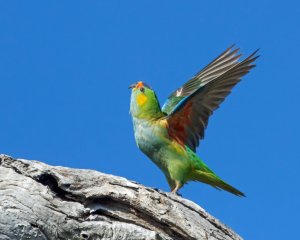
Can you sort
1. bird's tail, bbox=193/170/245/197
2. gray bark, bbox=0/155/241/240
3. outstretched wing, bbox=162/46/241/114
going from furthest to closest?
outstretched wing, bbox=162/46/241/114, bird's tail, bbox=193/170/245/197, gray bark, bbox=0/155/241/240

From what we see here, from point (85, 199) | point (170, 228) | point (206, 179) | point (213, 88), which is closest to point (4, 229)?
point (85, 199)

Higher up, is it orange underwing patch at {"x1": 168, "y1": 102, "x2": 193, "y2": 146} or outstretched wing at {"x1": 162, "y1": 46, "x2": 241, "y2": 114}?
outstretched wing at {"x1": 162, "y1": 46, "x2": 241, "y2": 114}

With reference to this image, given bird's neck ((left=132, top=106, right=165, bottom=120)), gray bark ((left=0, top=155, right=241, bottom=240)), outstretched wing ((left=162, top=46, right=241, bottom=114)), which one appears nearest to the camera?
gray bark ((left=0, top=155, right=241, bottom=240))

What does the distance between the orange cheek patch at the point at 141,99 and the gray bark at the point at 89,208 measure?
2.50 meters

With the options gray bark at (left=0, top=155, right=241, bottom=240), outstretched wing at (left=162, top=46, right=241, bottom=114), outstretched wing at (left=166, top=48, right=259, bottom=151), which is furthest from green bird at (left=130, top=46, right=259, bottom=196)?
gray bark at (left=0, top=155, right=241, bottom=240)

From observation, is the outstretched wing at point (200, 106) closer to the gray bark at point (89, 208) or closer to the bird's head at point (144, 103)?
the bird's head at point (144, 103)

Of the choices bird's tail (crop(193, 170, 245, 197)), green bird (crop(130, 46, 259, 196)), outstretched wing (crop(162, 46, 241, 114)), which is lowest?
bird's tail (crop(193, 170, 245, 197))

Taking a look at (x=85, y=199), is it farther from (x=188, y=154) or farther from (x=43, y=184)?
(x=188, y=154)

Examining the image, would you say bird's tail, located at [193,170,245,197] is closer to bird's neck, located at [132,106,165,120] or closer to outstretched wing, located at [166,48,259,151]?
outstretched wing, located at [166,48,259,151]

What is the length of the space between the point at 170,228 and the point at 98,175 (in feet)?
2.26

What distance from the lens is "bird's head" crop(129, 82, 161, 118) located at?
28.0 ft

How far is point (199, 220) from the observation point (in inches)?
241

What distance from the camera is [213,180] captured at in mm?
8109

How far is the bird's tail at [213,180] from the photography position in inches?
316
